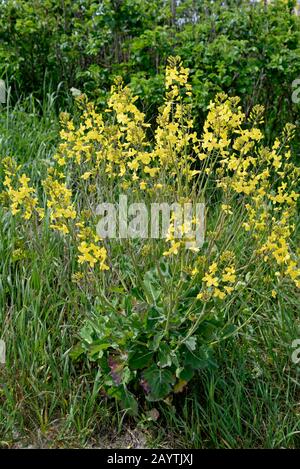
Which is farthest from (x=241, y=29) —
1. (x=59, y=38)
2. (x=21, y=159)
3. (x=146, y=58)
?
(x=21, y=159)

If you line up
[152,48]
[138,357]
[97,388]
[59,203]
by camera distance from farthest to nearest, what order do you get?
[152,48] → [97,388] → [138,357] → [59,203]

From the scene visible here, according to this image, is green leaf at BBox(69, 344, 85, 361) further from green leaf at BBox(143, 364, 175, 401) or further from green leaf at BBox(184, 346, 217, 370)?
green leaf at BBox(184, 346, 217, 370)

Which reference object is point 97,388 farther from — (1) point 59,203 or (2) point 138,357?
(1) point 59,203

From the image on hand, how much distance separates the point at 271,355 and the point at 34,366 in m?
1.11

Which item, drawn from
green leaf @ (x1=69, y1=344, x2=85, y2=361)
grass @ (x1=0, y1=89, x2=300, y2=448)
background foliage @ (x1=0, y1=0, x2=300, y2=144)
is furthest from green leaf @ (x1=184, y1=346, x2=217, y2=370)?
background foliage @ (x1=0, y1=0, x2=300, y2=144)

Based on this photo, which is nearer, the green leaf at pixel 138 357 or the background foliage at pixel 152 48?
the green leaf at pixel 138 357

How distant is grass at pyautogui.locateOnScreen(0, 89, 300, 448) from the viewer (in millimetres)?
3047

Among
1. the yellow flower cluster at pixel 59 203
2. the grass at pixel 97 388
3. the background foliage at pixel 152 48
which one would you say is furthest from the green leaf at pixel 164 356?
the background foliage at pixel 152 48

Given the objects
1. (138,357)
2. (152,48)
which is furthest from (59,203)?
(152,48)

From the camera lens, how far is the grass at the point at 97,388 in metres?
3.05

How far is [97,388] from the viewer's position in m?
3.08

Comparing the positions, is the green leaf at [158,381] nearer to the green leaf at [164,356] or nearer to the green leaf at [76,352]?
the green leaf at [164,356]

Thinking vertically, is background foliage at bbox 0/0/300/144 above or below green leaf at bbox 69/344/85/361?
above

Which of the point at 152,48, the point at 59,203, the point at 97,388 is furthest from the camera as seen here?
the point at 152,48
